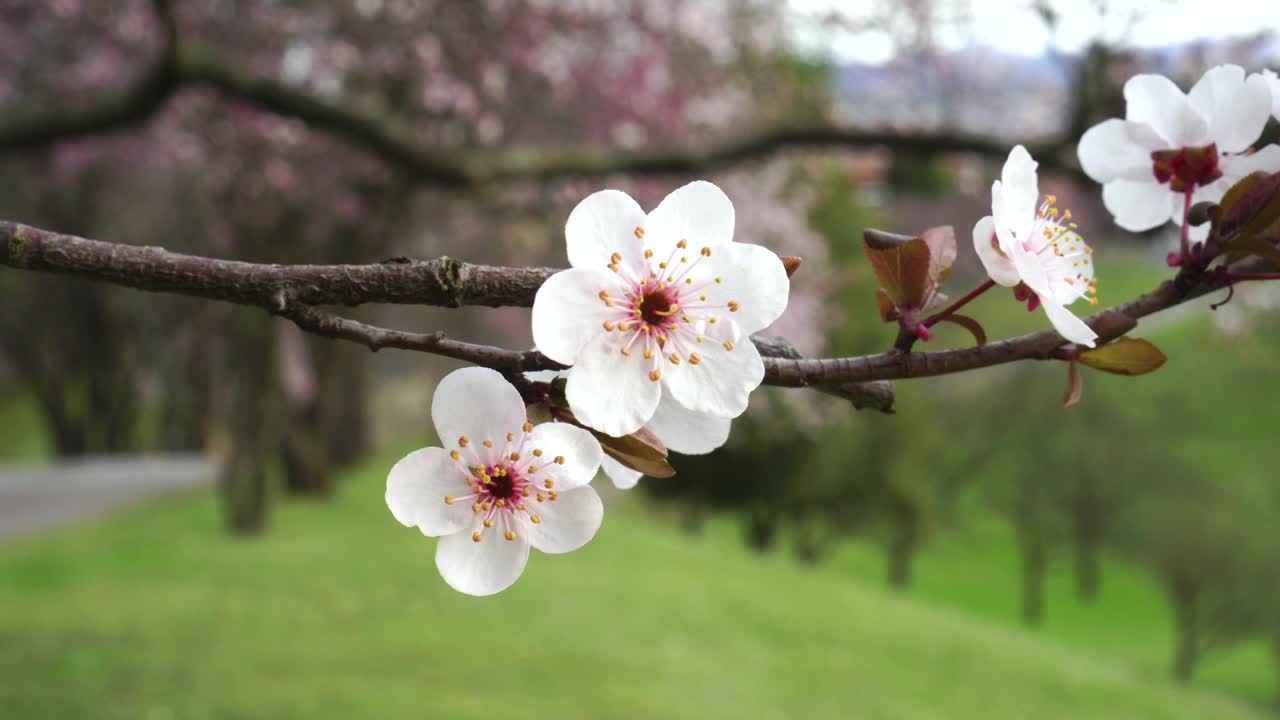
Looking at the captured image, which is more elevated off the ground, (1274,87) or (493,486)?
(1274,87)

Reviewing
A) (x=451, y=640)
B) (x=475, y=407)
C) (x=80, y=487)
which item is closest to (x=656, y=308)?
(x=475, y=407)

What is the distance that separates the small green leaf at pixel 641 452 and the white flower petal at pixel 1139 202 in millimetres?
371

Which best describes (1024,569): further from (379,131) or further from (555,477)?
(555,477)

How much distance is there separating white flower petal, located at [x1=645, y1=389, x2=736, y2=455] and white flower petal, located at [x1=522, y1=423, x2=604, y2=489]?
4 centimetres

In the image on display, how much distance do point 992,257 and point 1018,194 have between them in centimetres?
5

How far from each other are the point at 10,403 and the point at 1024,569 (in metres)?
15.8

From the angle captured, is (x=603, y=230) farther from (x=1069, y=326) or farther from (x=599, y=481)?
(x=599, y=481)

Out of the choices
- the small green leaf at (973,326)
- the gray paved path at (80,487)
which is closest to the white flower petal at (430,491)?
the small green leaf at (973,326)

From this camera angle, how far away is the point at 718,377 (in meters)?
0.57

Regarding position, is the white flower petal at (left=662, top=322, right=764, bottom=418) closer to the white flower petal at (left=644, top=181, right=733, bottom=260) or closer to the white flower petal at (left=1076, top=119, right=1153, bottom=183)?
the white flower petal at (left=644, top=181, right=733, bottom=260)

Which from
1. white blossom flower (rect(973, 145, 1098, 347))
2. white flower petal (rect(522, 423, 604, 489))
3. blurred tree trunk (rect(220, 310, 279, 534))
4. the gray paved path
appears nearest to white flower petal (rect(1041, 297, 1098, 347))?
white blossom flower (rect(973, 145, 1098, 347))

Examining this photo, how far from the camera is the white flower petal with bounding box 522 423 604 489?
58cm

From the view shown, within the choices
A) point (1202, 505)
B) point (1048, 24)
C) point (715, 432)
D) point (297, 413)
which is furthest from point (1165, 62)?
point (1202, 505)

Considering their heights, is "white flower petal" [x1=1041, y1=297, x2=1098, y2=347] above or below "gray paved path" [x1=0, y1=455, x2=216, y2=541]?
below
